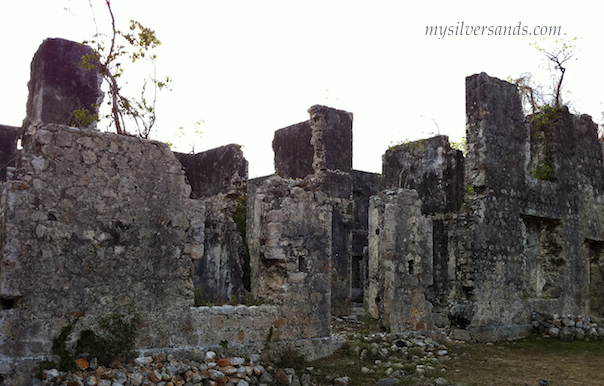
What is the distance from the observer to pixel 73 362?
5.38m

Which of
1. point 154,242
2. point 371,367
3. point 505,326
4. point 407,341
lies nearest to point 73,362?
point 154,242

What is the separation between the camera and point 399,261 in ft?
27.8

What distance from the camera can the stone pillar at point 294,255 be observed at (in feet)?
23.3

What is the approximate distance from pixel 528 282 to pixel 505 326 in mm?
1729

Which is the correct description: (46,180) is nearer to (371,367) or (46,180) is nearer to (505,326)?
(371,367)

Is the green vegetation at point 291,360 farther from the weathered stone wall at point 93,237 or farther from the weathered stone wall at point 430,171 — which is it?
the weathered stone wall at point 430,171

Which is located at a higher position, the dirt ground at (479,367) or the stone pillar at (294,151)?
the stone pillar at (294,151)

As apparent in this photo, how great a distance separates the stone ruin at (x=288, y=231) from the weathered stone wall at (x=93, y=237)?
14 millimetres

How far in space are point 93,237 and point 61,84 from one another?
4.83 meters

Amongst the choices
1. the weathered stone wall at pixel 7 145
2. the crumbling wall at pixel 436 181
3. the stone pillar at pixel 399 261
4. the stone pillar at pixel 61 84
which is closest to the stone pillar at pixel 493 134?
the crumbling wall at pixel 436 181

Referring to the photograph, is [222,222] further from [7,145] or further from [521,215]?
[521,215]

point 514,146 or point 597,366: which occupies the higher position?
point 514,146

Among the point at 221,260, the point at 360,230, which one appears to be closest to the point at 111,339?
the point at 221,260

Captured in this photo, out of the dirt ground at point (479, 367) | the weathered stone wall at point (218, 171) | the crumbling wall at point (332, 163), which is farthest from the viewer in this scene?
the crumbling wall at point (332, 163)
